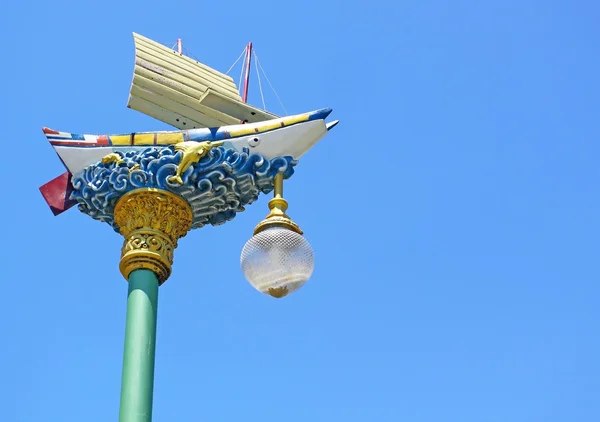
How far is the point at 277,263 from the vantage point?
11164 mm

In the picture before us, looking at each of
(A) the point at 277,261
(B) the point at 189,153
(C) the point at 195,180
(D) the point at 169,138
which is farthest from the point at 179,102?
(A) the point at 277,261

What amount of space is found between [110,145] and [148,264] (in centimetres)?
155

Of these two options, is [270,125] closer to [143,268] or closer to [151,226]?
[151,226]

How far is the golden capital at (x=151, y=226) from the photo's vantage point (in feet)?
39.0

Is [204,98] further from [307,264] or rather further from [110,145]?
[307,264]

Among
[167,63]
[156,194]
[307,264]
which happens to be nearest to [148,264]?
[156,194]

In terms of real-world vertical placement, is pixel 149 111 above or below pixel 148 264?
above

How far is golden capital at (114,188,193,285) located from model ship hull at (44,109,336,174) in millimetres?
603

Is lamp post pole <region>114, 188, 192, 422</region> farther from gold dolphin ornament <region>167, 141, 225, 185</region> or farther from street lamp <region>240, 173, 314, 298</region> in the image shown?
street lamp <region>240, 173, 314, 298</region>

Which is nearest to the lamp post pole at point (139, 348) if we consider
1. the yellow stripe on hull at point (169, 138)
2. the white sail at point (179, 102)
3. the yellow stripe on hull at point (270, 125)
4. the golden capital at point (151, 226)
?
the golden capital at point (151, 226)

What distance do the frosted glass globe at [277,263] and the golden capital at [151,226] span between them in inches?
43.0

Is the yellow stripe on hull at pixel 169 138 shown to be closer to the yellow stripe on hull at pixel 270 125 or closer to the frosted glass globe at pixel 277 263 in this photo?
the yellow stripe on hull at pixel 270 125

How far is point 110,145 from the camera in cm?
1259

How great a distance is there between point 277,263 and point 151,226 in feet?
5.59
